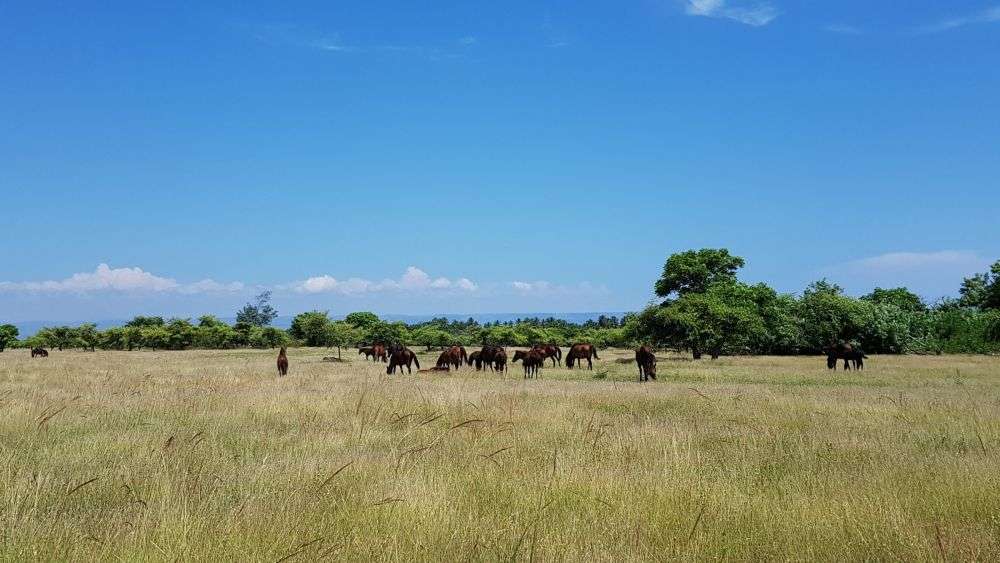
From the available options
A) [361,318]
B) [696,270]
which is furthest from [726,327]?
[361,318]

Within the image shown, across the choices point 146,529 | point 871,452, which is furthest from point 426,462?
point 871,452

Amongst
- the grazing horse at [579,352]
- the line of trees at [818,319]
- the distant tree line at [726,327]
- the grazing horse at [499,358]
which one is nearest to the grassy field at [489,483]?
the grazing horse at [499,358]

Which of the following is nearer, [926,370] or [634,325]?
[926,370]

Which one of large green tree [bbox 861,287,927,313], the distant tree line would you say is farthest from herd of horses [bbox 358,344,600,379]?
large green tree [bbox 861,287,927,313]

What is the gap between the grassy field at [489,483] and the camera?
5.23 m

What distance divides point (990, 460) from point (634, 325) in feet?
134

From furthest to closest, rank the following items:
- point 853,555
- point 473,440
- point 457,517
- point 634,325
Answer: point 634,325 → point 473,440 → point 457,517 → point 853,555

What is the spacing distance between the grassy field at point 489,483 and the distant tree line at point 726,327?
99.3 ft

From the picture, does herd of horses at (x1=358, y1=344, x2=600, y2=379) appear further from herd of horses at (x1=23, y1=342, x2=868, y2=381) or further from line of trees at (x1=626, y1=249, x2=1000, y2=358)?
line of trees at (x1=626, y1=249, x2=1000, y2=358)

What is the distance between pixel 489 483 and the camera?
7.13 meters

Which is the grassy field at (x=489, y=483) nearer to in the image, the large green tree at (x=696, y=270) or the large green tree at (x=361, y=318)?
the large green tree at (x=696, y=270)

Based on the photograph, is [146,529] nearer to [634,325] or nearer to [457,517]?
[457,517]

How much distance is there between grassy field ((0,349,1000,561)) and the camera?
206 inches

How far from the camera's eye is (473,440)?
985 centimetres
